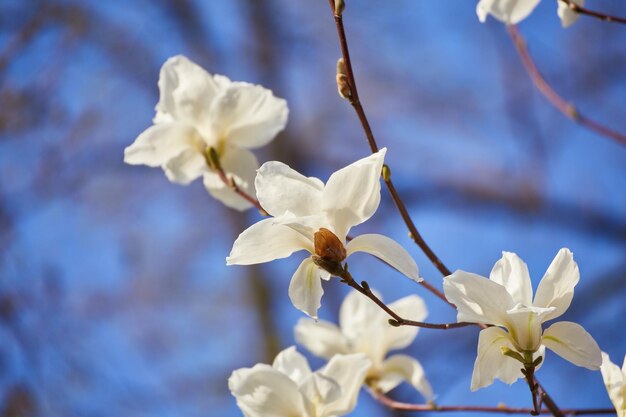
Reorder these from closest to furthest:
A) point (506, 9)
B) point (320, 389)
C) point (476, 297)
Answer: point (476, 297) → point (320, 389) → point (506, 9)

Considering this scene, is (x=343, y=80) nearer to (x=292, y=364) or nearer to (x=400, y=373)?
(x=292, y=364)

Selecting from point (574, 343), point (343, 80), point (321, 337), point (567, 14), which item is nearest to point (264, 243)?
point (343, 80)

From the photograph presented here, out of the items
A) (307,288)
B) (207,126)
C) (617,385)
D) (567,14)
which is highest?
(207,126)

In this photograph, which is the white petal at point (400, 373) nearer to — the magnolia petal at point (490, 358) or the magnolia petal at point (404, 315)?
the magnolia petal at point (404, 315)

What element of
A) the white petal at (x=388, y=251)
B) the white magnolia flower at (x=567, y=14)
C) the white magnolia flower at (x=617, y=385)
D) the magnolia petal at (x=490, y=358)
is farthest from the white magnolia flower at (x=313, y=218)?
the white magnolia flower at (x=567, y=14)

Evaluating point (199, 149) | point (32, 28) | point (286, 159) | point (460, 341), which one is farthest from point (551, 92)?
point (286, 159)

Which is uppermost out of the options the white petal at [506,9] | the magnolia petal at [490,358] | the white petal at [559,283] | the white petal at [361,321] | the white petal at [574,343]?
the white petal at [506,9]

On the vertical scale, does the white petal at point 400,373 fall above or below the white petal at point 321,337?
below

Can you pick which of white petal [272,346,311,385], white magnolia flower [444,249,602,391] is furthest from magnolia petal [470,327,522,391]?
white petal [272,346,311,385]
